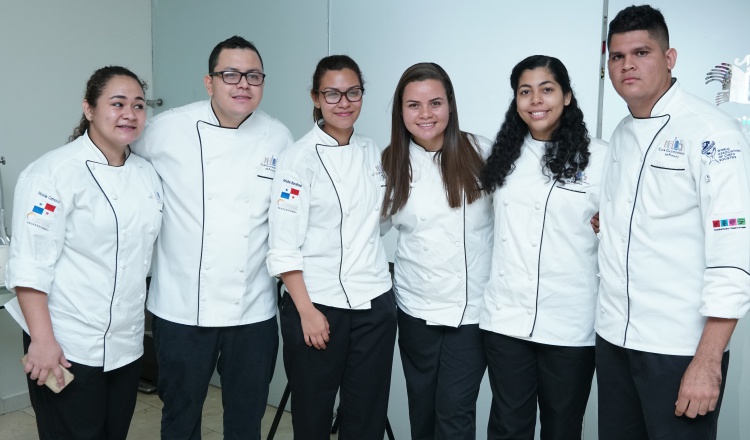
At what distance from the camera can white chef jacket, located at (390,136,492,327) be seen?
187 centimetres

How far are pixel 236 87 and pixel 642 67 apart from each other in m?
1.11

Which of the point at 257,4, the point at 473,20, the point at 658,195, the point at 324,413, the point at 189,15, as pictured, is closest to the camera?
the point at 658,195

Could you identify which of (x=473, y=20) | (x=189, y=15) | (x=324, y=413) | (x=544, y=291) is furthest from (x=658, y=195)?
(x=189, y=15)

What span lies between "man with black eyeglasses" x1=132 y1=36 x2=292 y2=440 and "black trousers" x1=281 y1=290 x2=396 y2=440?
0.17 meters

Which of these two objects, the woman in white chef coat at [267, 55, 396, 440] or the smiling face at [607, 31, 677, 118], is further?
the woman in white chef coat at [267, 55, 396, 440]

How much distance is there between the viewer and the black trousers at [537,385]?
174cm

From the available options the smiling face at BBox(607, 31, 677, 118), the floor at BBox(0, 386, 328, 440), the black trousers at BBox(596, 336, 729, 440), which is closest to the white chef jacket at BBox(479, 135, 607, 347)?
the black trousers at BBox(596, 336, 729, 440)

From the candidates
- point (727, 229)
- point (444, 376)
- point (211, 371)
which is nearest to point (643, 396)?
point (727, 229)

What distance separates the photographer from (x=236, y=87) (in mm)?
1916

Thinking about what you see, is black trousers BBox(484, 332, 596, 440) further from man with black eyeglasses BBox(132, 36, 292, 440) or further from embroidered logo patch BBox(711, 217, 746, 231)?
man with black eyeglasses BBox(132, 36, 292, 440)

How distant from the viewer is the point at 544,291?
1736mm

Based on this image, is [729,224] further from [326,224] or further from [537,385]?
[326,224]

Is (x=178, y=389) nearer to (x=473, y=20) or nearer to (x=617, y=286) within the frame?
(x=617, y=286)

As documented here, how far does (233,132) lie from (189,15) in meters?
1.97
